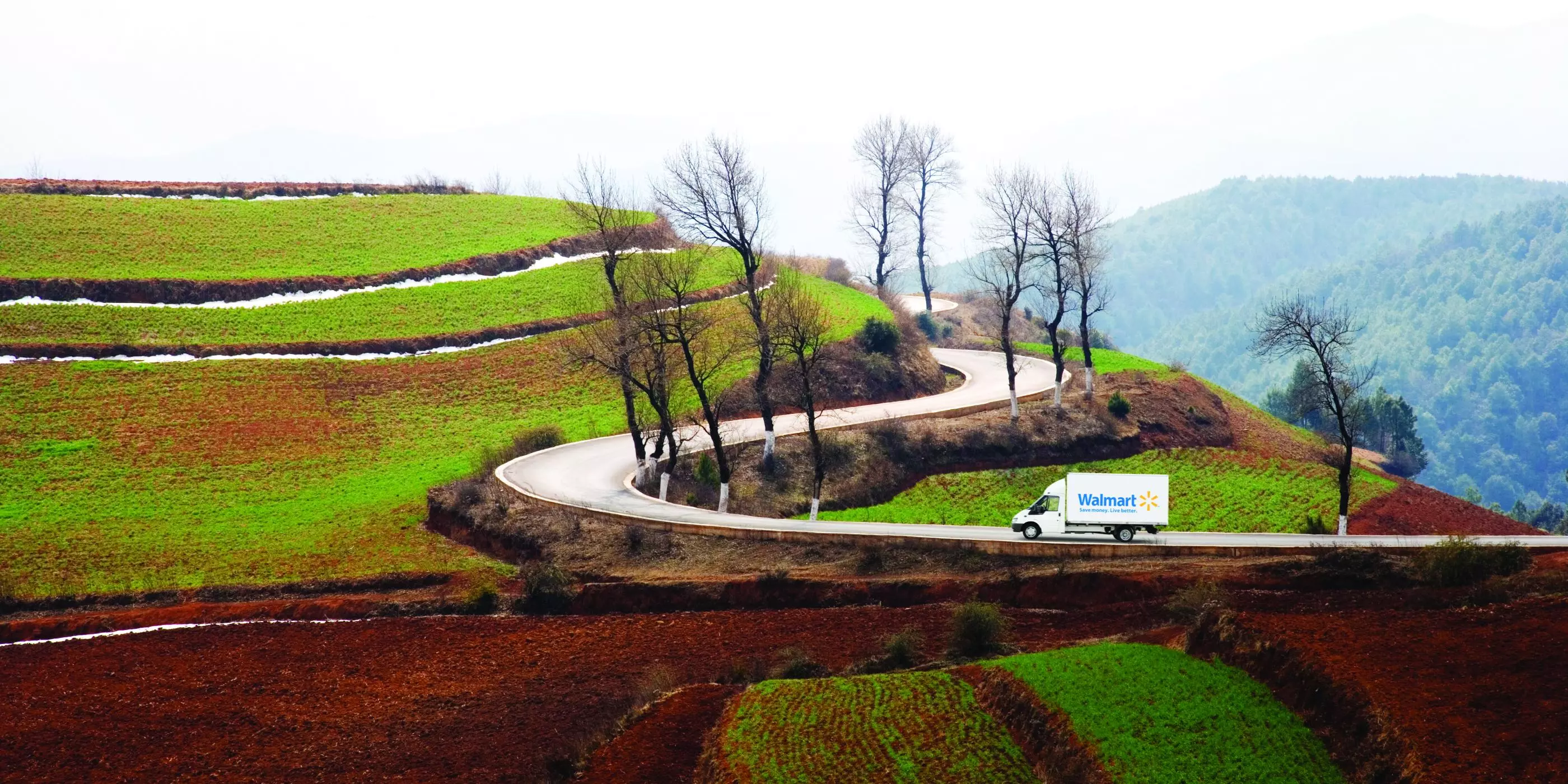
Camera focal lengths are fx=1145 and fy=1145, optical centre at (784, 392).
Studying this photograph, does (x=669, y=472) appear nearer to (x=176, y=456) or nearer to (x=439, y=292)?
(x=176, y=456)

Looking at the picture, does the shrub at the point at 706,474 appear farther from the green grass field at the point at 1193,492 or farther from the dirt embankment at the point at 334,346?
the dirt embankment at the point at 334,346

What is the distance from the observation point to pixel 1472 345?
15412 centimetres

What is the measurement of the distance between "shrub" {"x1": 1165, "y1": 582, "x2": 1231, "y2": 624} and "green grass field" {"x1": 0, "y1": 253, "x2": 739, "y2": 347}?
32.4 m

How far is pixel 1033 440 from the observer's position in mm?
50719

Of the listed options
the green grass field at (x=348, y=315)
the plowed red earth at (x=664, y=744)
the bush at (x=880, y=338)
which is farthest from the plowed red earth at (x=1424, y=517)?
the green grass field at (x=348, y=315)

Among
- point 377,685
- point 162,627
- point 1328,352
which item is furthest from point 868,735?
point 1328,352

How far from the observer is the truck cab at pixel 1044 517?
33.0m

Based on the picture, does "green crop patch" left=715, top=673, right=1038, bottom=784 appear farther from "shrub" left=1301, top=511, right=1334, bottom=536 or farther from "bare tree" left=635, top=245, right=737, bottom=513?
"shrub" left=1301, top=511, right=1334, bottom=536

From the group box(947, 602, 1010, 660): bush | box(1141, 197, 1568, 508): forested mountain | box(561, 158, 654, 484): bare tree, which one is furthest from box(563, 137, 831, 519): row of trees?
box(1141, 197, 1568, 508): forested mountain

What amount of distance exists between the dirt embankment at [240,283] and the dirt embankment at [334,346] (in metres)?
5.17

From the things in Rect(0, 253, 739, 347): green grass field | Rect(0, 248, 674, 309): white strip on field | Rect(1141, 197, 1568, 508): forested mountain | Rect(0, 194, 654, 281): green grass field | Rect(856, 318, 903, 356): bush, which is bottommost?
Rect(1141, 197, 1568, 508): forested mountain

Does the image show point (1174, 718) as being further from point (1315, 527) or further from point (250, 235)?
point (250, 235)

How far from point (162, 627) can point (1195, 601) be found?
28484 millimetres

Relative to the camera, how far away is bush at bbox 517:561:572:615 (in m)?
34.2
